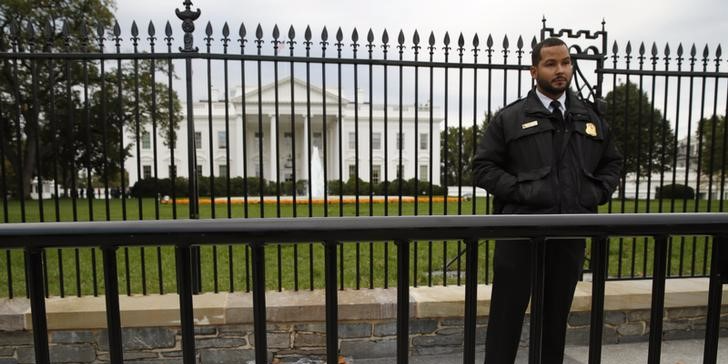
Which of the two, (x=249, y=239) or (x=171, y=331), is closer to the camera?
(x=249, y=239)

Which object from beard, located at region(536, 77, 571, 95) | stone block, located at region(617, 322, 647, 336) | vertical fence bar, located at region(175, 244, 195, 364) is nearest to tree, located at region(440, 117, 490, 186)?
beard, located at region(536, 77, 571, 95)

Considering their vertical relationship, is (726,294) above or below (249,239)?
below

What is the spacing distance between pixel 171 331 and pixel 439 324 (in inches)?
80.3

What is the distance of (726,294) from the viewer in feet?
12.2

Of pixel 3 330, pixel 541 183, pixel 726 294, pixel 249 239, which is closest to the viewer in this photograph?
pixel 249 239

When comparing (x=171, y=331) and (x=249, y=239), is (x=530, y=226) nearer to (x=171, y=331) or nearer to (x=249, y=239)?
(x=249, y=239)

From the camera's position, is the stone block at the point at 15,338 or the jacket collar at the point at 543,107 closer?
the jacket collar at the point at 543,107

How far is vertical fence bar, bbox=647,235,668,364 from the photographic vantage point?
1.32 m

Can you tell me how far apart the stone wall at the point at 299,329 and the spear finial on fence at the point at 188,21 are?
A: 1.98 meters

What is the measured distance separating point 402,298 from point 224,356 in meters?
2.43

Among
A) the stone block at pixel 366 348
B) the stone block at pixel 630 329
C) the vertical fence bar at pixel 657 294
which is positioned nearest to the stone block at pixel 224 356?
the stone block at pixel 366 348

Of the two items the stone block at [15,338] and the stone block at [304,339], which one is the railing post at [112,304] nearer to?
the stone block at [304,339]

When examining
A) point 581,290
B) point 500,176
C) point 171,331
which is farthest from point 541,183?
point 171,331

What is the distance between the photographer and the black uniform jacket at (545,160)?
2.19 m
